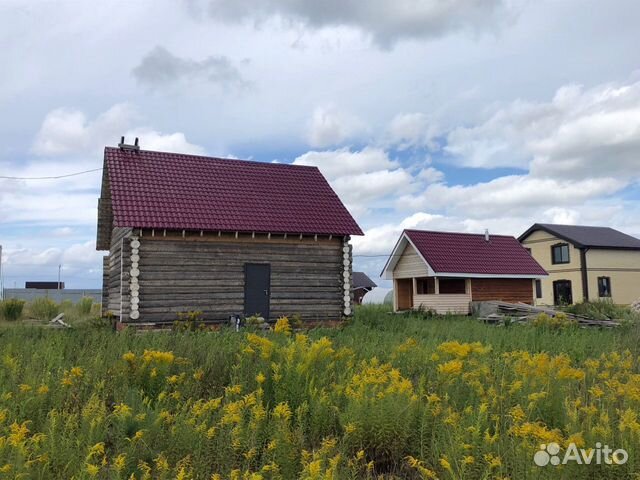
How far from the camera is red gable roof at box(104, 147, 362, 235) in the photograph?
16.5 meters

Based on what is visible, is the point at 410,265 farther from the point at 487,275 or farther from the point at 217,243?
the point at 217,243

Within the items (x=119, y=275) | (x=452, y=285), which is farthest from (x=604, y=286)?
(x=119, y=275)

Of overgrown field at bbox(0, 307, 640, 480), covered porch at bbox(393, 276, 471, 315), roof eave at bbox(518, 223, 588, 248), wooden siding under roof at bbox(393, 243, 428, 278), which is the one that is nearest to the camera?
overgrown field at bbox(0, 307, 640, 480)

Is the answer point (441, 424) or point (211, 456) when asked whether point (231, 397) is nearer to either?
point (211, 456)

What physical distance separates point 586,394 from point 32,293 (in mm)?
44338

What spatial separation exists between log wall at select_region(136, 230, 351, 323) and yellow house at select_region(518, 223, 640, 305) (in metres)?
24.6

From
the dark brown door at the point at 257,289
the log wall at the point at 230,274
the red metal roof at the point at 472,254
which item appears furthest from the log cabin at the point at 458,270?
the dark brown door at the point at 257,289

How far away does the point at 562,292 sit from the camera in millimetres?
39000

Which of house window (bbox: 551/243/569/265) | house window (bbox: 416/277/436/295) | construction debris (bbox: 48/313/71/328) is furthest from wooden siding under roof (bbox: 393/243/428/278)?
construction debris (bbox: 48/313/71/328)

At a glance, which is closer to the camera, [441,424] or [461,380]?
[441,424]

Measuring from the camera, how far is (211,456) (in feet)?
13.6

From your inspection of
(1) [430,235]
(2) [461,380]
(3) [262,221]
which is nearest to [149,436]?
(2) [461,380]

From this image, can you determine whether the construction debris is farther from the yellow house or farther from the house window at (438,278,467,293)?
the yellow house

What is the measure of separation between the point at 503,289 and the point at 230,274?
1875 centimetres
